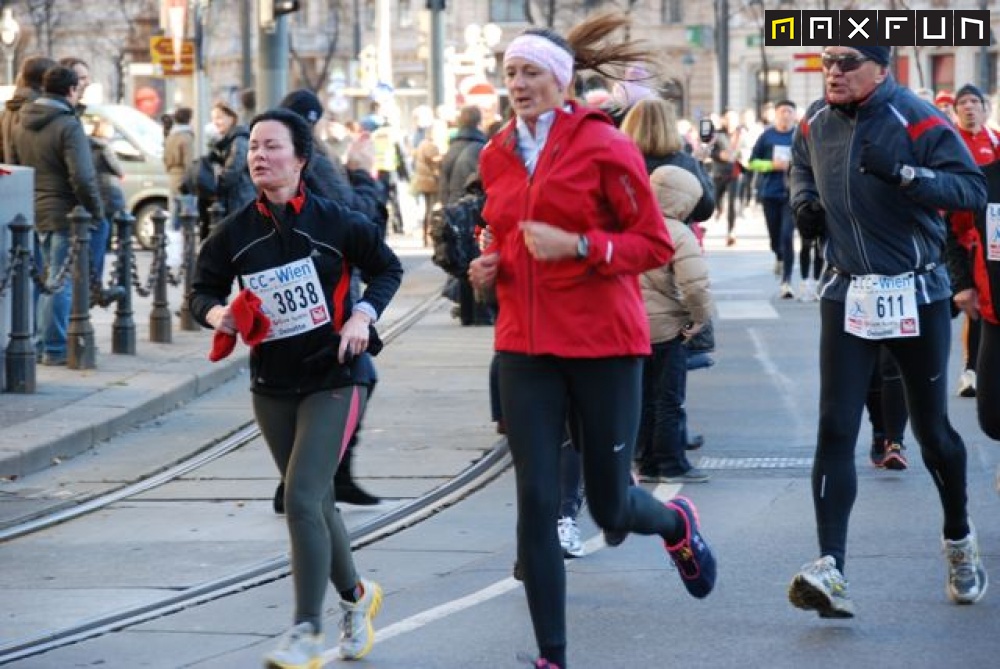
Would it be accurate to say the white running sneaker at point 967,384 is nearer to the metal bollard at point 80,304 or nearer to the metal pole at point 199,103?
the metal bollard at point 80,304

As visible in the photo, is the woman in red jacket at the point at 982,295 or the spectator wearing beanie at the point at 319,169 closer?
the woman in red jacket at the point at 982,295

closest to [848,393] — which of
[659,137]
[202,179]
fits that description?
→ [659,137]

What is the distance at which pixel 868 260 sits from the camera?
23.2 feet

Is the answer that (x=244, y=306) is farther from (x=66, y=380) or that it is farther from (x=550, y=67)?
(x=66, y=380)

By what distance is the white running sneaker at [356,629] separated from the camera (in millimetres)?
6602

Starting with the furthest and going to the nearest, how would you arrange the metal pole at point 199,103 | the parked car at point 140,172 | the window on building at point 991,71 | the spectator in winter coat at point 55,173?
the window on building at point 991,71
the parked car at point 140,172
the metal pole at point 199,103
the spectator in winter coat at point 55,173

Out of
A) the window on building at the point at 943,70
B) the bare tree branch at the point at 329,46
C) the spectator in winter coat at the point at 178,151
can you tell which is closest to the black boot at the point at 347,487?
the spectator in winter coat at the point at 178,151

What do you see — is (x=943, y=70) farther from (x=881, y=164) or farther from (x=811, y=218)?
(x=881, y=164)

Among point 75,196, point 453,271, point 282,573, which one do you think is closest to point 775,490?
point 282,573

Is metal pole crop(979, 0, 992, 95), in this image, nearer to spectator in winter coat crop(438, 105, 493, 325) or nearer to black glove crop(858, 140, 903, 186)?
spectator in winter coat crop(438, 105, 493, 325)

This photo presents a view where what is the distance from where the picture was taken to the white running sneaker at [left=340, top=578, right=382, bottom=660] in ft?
21.7

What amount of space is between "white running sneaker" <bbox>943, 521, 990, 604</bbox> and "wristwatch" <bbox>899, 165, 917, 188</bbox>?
123cm

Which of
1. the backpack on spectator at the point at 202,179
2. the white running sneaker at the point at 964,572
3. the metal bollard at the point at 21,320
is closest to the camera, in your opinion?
the white running sneaker at the point at 964,572

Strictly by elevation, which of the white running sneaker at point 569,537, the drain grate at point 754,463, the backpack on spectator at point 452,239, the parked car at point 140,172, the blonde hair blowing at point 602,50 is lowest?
the drain grate at point 754,463
